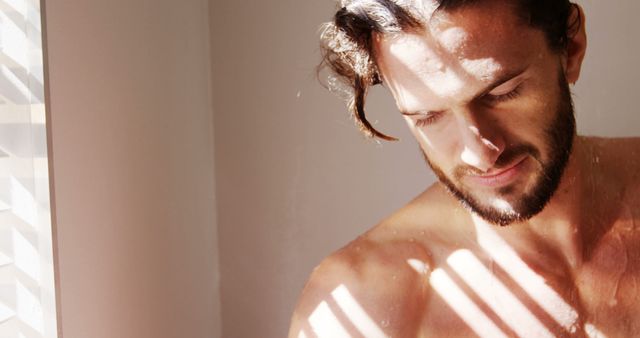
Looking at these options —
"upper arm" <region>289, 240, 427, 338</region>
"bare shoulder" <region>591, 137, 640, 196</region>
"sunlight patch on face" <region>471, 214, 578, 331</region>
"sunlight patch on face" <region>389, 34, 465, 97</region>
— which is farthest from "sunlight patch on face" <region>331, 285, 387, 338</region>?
"bare shoulder" <region>591, 137, 640, 196</region>

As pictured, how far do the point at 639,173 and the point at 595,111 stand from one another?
178 millimetres

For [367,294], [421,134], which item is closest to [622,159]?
[421,134]

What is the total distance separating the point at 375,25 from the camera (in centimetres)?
96

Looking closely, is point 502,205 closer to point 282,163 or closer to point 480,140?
point 480,140

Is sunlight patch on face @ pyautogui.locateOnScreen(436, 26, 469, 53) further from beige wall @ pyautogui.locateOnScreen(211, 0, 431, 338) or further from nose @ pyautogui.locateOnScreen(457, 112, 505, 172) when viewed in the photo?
beige wall @ pyautogui.locateOnScreen(211, 0, 431, 338)

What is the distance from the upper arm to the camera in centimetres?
101

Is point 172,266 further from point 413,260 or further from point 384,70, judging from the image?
point 384,70

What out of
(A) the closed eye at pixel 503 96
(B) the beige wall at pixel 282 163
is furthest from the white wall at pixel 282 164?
(A) the closed eye at pixel 503 96

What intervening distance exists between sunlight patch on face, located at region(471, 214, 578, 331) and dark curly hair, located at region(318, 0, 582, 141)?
9.2 inches

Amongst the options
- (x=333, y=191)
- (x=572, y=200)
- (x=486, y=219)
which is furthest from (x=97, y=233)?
(x=572, y=200)

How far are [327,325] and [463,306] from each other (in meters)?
0.20

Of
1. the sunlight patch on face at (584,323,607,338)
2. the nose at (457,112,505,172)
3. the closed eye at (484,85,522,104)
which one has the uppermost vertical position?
the closed eye at (484,85,522,104)

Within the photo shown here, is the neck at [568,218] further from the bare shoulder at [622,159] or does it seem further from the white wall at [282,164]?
the white wall at [282,164]

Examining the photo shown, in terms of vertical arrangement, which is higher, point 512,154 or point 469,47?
point 469,47
